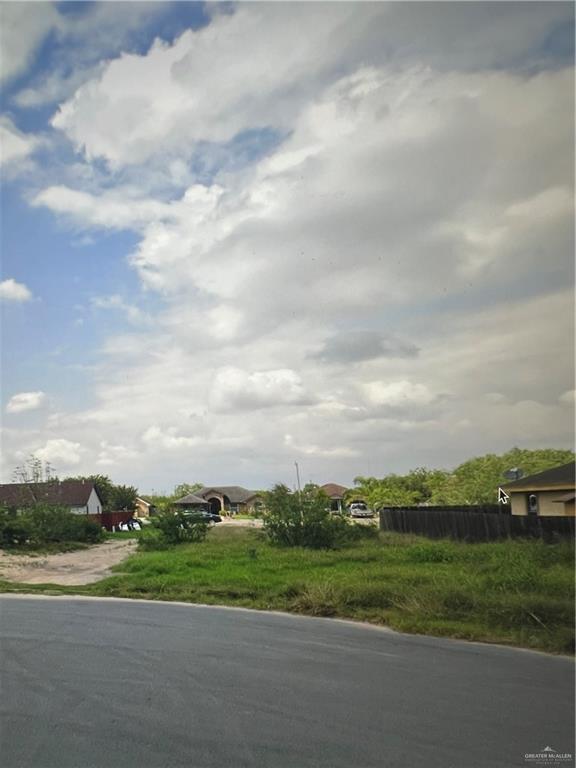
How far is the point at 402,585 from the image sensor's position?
13.9 meters

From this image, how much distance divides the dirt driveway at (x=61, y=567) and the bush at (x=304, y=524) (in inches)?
249

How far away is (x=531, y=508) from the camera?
3161 centimetres

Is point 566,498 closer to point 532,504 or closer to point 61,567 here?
point 532,504

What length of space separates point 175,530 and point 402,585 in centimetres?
1859

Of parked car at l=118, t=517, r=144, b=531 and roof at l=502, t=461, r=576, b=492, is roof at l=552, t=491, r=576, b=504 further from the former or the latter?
parked car at l=118, t=517, r=144, b=531

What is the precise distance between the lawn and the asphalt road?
1139mm

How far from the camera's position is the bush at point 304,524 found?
26.1 meters

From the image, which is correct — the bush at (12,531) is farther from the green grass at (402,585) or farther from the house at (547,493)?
the house at (547,493)

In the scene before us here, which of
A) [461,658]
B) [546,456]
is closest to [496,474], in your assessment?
[546,456]

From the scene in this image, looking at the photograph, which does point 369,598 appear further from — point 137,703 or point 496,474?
point 496,474

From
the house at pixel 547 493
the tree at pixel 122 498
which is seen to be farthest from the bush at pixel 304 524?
the tree at pixel 122 498

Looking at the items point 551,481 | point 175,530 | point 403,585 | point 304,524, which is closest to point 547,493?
point 551,481

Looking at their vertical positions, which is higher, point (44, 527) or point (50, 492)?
point (50, 492)

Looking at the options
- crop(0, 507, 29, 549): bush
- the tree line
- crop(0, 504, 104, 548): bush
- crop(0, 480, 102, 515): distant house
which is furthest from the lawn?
crop(0, 480, 102, 515): distant house
